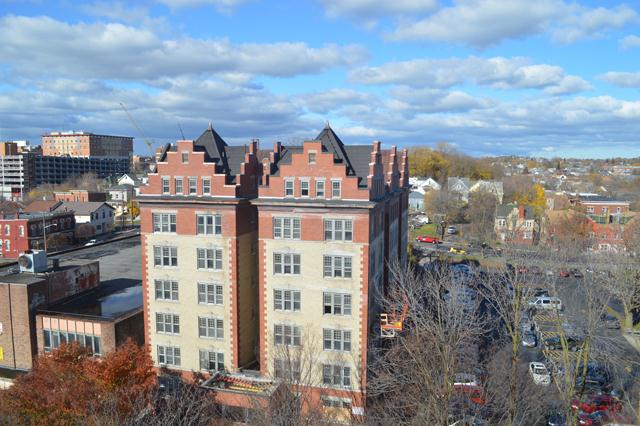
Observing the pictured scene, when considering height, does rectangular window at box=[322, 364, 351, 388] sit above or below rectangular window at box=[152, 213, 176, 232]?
below

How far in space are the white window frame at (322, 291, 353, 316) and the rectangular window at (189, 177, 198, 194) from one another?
12.7 m

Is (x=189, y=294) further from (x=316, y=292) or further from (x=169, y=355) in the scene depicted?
(x=316, y=292)

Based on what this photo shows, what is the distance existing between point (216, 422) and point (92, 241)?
3179 inches

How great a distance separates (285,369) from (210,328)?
24.0 ft

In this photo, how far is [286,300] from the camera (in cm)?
3534

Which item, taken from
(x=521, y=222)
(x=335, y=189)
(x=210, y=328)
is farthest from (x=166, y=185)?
(x=521, y=222)

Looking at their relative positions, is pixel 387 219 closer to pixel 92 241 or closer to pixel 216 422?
pixel 216 422

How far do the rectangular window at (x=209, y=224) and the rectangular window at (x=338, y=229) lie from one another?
8.41 m

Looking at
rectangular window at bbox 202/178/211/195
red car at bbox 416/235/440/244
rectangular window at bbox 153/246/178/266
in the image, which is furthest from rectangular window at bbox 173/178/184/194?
red car at bbox 416/235/440/244

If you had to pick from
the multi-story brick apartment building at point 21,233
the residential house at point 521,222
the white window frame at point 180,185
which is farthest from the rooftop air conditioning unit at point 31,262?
the residential house at point 521,222

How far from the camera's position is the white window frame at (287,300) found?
35.1 meters

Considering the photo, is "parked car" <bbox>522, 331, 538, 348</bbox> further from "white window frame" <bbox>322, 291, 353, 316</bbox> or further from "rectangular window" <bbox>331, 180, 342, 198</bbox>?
"rectangular window" <bbox>331, 180, 342, 198</bbox>

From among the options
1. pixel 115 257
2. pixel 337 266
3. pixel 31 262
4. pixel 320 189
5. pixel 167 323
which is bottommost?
pixel 115 257

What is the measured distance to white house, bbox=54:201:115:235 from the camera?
10625cm
